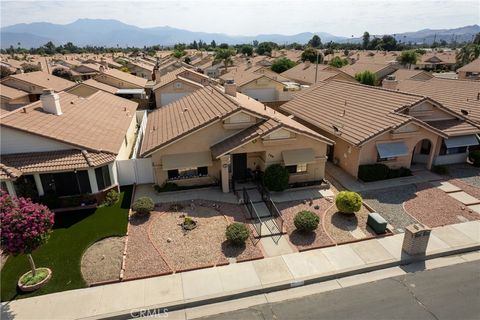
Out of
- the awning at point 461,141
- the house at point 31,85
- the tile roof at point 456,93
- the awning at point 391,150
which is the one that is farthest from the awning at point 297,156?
the house at point 31,85

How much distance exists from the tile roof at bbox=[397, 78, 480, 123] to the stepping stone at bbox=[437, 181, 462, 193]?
9312 millimetres

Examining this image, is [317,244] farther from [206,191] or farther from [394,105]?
[394,105]

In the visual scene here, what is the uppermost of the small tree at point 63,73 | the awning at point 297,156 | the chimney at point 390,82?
the chimney at point 390,82

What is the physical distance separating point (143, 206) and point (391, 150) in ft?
62.5

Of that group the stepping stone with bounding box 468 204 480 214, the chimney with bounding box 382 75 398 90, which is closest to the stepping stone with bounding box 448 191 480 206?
the stepping stone with bounding box 468 204 480 214

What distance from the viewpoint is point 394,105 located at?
2706 cm

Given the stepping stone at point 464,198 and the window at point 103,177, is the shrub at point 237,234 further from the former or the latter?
the stepping stone at point 464,198

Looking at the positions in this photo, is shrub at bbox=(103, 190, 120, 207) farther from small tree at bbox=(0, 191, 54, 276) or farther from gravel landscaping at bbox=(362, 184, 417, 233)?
gravel landscaping at bbox=(362, 184, 417, 233)

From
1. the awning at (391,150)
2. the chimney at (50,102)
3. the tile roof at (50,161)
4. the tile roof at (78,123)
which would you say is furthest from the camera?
the awning at (391,150)

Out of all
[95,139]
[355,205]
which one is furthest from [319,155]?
[95,139]

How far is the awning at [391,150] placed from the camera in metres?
24.6

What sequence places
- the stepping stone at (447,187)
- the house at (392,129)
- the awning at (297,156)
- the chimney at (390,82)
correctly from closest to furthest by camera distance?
the awning at (297,156), the stepping stone at (447,187), the house at (392,129), the chimney at (390,82)

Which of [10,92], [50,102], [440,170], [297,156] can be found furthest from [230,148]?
[10,92]

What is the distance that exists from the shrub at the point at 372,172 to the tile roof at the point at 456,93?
40.4 feet
